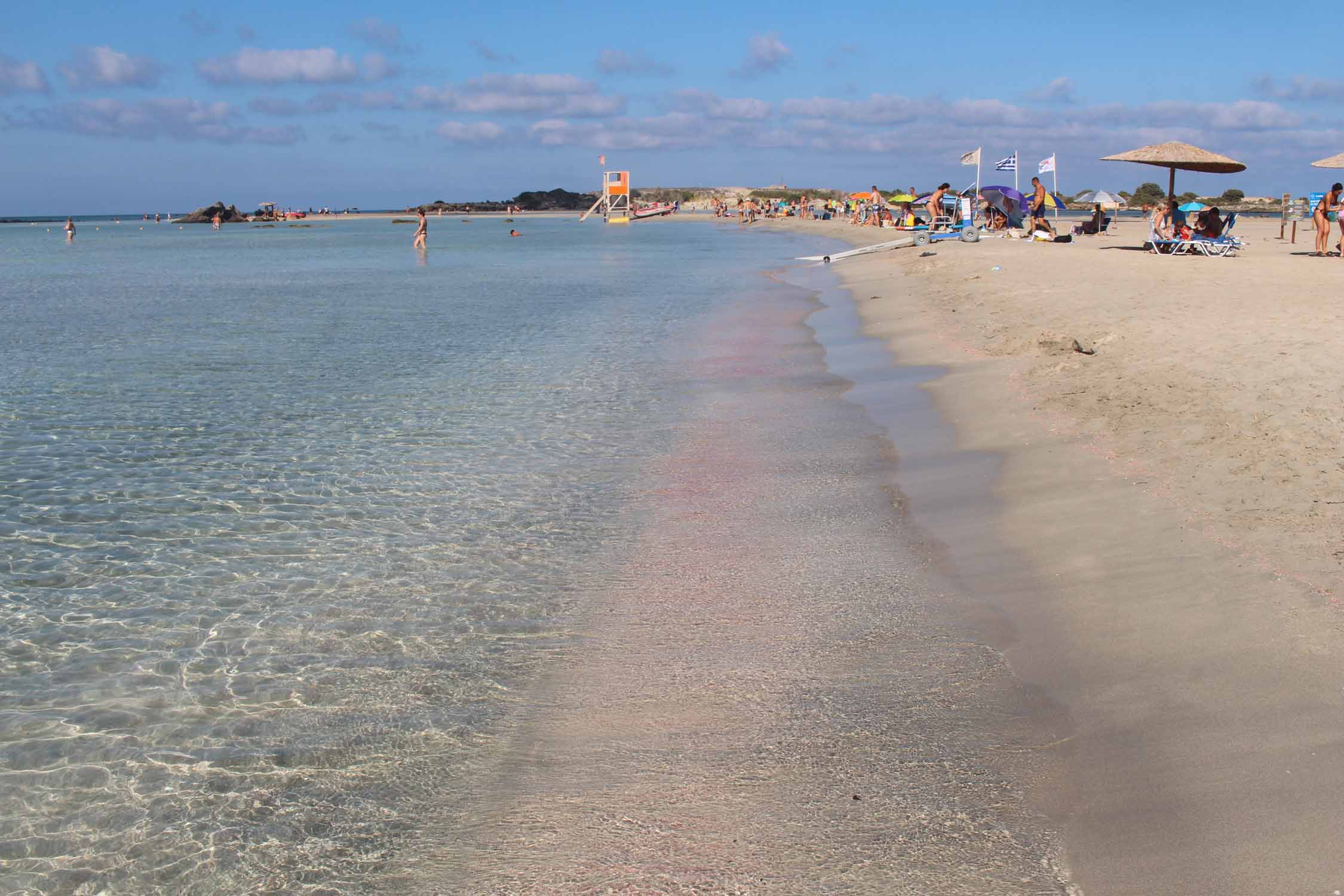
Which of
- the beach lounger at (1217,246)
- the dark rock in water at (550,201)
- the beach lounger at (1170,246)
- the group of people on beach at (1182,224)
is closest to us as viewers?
the beach lounger at (1217,246)

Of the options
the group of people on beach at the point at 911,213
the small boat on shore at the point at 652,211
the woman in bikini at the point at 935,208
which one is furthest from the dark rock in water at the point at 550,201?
the woman in bikini at the point at 935,208

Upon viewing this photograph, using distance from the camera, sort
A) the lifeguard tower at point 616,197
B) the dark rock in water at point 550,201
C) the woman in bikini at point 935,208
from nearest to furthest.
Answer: the woman in bikini at point 935,208 → the lifeguard tower at point 616,197 → the dark rock in water at point 550,201

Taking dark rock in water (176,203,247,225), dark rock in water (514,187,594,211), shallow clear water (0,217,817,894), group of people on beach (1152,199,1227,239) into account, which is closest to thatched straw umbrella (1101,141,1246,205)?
group of people on beach (1152,199,1227,239)

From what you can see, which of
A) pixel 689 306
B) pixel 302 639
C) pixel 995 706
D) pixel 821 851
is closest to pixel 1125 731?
pixel 995 706

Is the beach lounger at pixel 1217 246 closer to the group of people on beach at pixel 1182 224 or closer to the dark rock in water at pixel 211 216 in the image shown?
the group of people on beach at pixel 1182 224

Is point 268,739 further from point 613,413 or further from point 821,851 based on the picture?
point 613,413

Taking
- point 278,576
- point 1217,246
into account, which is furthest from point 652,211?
point 278,576

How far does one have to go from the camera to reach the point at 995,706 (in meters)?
4.18

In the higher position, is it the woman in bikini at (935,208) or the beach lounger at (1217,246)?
the woman in bikini at (935,208)

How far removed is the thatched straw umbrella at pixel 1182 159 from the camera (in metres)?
23.0

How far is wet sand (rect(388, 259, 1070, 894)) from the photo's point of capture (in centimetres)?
320

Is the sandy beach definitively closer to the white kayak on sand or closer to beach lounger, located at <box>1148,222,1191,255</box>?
beach lounger, located at <box>1148,222,1191,255</box>

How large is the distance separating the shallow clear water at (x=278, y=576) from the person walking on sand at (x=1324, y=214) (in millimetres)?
14976

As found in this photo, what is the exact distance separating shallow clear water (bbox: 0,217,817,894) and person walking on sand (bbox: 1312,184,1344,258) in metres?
15.0
